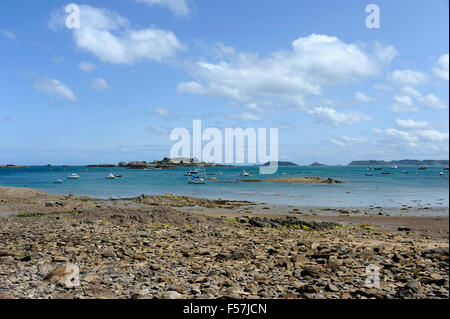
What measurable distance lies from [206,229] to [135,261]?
6.68 metres

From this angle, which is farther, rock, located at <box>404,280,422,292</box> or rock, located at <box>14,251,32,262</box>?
rock, located at <box>14,251,32,262</box>

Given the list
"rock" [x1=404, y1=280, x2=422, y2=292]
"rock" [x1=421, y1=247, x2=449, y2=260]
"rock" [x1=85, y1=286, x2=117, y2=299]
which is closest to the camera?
"rock" [x1=85, y1=286, x2=117, y2=299]

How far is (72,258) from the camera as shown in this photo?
8805mm

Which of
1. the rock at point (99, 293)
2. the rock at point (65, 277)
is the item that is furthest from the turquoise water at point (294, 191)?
the rock at point (99, 293)

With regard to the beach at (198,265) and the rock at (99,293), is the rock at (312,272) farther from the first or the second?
the rock at (99,293)

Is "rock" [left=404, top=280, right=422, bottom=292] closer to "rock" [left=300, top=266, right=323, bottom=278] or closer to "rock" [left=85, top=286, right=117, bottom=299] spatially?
"rock" [left=300, top=266, right=323, bottom=278]

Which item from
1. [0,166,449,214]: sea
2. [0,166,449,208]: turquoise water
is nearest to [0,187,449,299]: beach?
[0,166,449,214]: sea

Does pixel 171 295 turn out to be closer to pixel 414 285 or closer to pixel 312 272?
pixel 312 272

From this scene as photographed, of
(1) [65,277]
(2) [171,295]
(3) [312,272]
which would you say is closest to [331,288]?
(3) [312,272]

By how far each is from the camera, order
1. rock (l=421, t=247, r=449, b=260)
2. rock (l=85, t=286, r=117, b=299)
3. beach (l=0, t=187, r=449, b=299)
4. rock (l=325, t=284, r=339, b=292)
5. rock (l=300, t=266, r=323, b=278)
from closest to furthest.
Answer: rock (l=85, t=286, r=117, b=299) → beach (l=0, t=187, r=449, b=299) → rock (l=325, t=284, r=339, b=292) → rock (l=300, t=266, r=323, b=278) → rock (l=421, t=247, r=449, b=260)

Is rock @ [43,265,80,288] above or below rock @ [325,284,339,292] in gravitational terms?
above

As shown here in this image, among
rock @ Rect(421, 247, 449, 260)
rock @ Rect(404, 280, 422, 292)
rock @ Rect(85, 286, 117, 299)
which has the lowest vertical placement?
rock @ Rect(421, 247, 449, 260)
